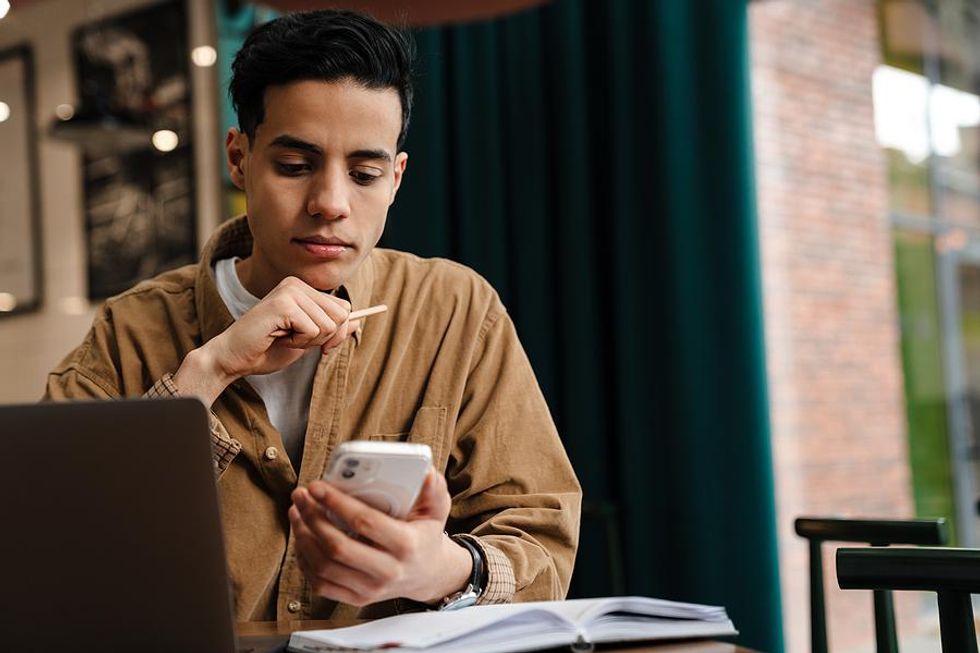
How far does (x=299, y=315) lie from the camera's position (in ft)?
4.70

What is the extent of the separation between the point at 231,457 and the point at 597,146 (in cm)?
233

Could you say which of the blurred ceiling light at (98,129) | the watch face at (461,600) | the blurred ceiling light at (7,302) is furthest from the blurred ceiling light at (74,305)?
the watch face at (461,600)

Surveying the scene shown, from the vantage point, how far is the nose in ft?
4.81

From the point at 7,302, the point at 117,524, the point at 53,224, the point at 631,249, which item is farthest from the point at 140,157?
the point at 117,524

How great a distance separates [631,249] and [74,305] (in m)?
2.61

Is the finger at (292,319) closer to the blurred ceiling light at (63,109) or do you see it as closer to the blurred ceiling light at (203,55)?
the blurred ceiling light at (203,55)

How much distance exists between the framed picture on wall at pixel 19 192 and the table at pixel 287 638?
4124 millimetres

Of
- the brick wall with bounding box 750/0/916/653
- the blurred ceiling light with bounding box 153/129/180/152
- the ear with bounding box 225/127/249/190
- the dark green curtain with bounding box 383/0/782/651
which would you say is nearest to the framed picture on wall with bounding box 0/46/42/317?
the blurred ceiling light with bounding box 153/129/180/152

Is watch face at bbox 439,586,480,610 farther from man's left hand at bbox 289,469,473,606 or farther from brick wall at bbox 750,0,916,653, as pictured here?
brick wall at bbox 750,0,916,653

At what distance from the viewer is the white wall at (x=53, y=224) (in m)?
4.79

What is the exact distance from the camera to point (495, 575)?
4.14 feet

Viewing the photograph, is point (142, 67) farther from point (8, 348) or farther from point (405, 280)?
point (405, 280)

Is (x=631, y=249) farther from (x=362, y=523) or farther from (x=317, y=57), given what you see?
(x=362, y=523)

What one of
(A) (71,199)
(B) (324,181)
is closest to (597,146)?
→ (B) (324,181)
